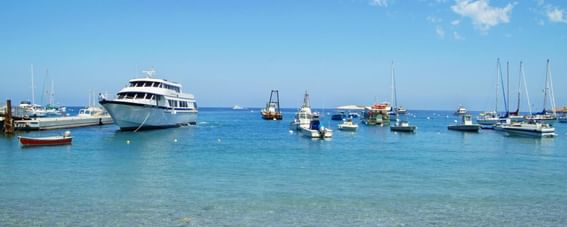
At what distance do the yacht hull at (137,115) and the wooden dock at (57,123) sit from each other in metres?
9.77

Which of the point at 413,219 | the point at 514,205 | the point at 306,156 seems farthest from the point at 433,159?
the point at 413,219

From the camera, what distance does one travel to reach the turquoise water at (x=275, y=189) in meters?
16.2

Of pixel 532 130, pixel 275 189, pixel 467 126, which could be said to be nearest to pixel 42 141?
pixel 275 189

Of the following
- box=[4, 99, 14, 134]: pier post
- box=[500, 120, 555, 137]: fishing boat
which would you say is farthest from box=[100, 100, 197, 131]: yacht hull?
box=[500, 120, 555, 137]: fishing boat

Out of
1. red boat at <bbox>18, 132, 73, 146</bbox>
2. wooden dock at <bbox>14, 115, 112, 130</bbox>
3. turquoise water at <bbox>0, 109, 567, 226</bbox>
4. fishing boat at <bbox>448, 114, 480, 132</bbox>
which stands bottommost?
turquoise water at <bbox>0, 109, 567, 226</bbox>

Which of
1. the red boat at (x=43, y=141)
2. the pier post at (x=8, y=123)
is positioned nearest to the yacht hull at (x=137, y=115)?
the pier post at (x=8, y=123)

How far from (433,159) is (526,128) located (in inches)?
1230

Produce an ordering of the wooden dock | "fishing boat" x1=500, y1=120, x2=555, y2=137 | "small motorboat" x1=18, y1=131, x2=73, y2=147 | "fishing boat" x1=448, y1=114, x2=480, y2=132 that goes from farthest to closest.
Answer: "fishing boat" x1=448, y1=114, x2=480, y2=132 < the wooden dock < "fishing boat" x1=500, y1=120, x2=555, y2=137 < "small motorboat" x1=18, y1=131, x2=73, y2=147

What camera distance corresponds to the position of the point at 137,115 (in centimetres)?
6022

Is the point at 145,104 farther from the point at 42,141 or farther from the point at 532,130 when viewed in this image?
the point at 532,130

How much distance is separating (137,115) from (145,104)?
193cm

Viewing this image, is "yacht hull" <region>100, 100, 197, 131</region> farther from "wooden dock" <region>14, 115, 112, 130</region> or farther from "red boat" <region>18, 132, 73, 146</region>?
"red boat" <region>18, 132, 73, 146</region>

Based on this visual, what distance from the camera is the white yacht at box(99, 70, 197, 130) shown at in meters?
58.5

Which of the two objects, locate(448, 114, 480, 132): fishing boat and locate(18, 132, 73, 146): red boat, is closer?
locate(18, 132, 73, 146): red boat
